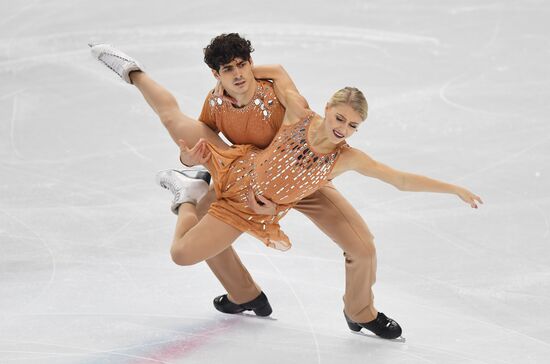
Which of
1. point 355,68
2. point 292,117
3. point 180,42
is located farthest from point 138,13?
point 292,117

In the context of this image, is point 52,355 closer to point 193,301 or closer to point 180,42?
point 193,301

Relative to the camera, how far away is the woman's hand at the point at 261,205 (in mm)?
4180

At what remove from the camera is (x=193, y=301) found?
4734 mm

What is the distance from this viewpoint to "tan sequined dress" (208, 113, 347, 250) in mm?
4066

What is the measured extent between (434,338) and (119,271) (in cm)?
167

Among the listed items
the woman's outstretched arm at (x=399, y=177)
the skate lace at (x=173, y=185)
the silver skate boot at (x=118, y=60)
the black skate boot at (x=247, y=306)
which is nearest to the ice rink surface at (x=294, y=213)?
the black skate boot at (x=247, y=306)

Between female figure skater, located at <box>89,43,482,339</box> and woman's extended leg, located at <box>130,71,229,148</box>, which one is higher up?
woman's extended leg, located at <box>130,71,229,148</box>

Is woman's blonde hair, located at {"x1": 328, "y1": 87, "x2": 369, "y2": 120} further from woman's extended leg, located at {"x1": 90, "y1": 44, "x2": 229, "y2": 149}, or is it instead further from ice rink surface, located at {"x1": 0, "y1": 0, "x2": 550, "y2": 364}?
ice rink surface, located at {"x1": 0, "y1": 0, "x2": 550, "y2": 364}

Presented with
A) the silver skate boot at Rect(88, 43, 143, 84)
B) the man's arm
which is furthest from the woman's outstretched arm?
the silver skate boot at Rect(88, 43, 143, 84)

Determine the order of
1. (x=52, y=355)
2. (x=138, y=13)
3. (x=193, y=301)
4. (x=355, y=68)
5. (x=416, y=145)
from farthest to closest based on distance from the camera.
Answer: (x=138, y=13)
(x=355, y=68)
(x=416, y=145)
(x=193, y=301)
(x=52, y=355)

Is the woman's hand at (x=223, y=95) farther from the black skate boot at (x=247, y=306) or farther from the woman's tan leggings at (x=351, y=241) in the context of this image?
the black skate boot at (x=247, y=306)

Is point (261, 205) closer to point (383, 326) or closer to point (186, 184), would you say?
point (186, 184)

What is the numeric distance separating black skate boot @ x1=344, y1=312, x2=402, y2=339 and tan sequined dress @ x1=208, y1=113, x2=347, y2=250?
1.79 ft

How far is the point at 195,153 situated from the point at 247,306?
816 mm
